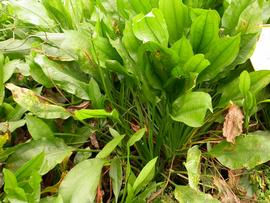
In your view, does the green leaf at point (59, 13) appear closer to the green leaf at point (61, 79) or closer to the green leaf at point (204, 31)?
the green leaf at point (61, 79)

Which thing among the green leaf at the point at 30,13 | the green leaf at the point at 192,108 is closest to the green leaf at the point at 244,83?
the green leaf at the point at 192,108

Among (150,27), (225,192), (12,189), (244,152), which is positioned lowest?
(225,192)

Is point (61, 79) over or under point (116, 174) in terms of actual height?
over

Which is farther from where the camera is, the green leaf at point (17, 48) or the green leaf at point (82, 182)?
the green leaf at point (17, 48)

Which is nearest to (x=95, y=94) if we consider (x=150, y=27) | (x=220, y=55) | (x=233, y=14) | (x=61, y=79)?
(x=61, y=79)

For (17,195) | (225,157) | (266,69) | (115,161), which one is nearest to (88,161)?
(115,161)

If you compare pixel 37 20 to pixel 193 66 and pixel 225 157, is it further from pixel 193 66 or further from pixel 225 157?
pixel 225 157

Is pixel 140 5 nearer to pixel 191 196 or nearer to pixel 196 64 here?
pixel 196 64
